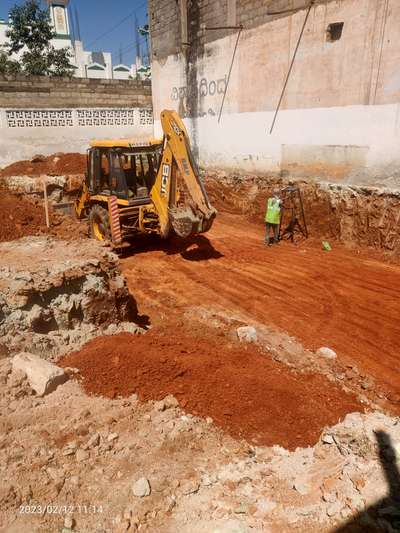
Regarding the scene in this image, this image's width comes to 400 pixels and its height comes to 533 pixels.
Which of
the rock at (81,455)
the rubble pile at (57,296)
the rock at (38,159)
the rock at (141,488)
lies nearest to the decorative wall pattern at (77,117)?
the rock at (38,159)

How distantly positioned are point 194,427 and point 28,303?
95.4 inches

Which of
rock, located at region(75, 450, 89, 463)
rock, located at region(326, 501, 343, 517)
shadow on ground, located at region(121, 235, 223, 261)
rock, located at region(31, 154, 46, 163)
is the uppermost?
rock, located at region(31, 154, 46, 163)

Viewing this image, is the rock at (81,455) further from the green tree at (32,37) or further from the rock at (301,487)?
the green tree at (32,37)

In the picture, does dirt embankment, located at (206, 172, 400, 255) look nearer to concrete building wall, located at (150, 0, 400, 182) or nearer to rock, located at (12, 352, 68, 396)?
concrete building wall, located at (150, 0, 400, 182)

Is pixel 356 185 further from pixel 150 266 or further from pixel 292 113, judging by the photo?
pixel 150 266

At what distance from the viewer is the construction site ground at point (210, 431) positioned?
8.61 feet

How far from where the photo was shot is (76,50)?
151 ft

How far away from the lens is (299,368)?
517cm

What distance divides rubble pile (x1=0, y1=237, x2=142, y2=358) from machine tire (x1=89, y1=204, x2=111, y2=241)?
3677 mm

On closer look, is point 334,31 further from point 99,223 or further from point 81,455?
point 81,455

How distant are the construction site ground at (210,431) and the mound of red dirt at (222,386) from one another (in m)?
0.01

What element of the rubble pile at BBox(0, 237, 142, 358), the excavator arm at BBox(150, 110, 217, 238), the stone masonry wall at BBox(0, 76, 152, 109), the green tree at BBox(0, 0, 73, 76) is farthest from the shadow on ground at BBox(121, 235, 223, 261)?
the green tree at BBox(0, 0, 73, 76)

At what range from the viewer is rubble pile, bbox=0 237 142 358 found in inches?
171

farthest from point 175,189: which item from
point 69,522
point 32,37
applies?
point 32,37
